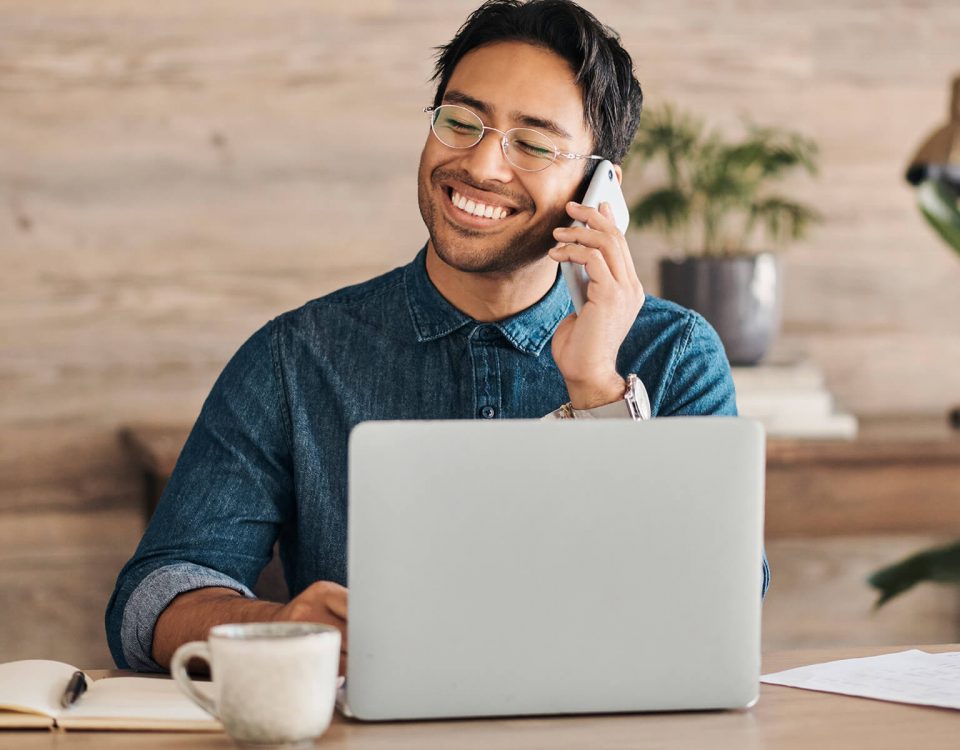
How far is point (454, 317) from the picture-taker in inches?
58.8

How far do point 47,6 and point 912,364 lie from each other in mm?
1759

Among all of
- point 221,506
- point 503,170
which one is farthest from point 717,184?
point 221,506

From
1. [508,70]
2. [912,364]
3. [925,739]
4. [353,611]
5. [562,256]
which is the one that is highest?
[508,70]

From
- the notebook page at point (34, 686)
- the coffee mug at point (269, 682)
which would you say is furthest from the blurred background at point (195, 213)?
the coffee mug at point (269, 682)

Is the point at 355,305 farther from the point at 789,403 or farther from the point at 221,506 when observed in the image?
the point at 789,403

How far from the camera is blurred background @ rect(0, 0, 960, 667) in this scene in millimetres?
2248

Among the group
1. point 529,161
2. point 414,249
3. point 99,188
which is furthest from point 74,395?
point 529,161

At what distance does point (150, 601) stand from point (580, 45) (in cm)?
82

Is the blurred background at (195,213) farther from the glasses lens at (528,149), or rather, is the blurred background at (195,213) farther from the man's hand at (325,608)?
the man's hand at (325,608)

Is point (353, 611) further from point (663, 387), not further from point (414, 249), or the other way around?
point (414, 249)

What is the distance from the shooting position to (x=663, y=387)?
1.50 m

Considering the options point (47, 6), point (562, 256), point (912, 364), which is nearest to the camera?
point (562, 256)

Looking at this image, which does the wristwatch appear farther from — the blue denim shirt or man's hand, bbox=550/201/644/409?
Result: the blue denim shirt

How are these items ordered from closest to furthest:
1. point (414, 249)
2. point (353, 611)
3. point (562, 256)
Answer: point (353, 611) < point (562, 256) < point (414, 249)
